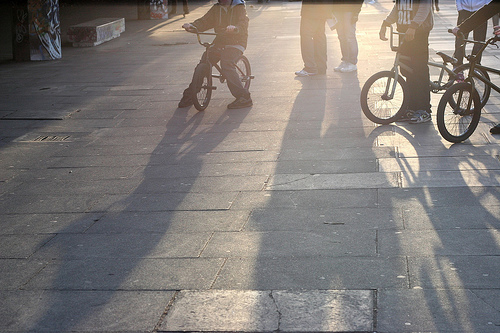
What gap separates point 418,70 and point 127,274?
15.4 feet

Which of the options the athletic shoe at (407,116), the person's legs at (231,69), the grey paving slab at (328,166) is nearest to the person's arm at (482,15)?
the athletic shoe at (407,116)

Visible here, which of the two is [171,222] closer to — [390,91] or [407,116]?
[390,91]

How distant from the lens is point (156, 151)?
23.5 feet

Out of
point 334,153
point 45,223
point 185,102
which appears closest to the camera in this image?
point 45,223

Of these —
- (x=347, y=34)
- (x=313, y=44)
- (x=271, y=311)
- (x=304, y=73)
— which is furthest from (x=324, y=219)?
(x=347, y=34)

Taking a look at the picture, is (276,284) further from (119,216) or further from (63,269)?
(119,216)

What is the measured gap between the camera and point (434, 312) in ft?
11.2

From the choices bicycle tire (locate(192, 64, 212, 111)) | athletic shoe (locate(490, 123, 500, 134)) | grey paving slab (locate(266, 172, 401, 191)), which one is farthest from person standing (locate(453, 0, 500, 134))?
bicycle tire (locate(192, 64, 212, 111))

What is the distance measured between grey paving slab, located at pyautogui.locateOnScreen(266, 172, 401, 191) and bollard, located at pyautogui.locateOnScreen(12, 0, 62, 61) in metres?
11.1

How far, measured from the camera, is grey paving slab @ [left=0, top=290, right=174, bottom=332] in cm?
349

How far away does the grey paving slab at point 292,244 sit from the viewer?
4285mm

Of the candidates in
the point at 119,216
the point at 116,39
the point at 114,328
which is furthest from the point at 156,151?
the point at 116,39

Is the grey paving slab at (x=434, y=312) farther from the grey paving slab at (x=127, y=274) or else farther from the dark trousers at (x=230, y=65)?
the dark trousers at (x=230, y=65)

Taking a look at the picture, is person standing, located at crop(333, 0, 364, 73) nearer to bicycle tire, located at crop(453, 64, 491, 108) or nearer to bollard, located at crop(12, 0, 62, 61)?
bicycle tire, located at crop(453, 64, 491, 108)
